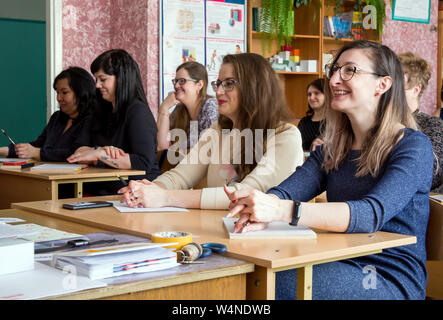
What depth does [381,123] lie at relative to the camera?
1689 mm

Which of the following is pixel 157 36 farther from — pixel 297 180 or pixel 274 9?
pixel 297 180

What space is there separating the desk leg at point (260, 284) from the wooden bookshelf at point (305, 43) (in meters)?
4.84

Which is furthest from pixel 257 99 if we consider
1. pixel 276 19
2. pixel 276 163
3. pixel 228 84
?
pixel 276 19

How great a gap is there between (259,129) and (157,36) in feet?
10.3

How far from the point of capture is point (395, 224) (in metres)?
1.63

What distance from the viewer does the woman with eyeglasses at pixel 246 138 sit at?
6.96 ft

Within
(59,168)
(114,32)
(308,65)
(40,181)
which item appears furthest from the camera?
(308,65)

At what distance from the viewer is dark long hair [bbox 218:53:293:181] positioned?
2.25 meters

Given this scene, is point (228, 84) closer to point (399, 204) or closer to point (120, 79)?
point (399, 204)

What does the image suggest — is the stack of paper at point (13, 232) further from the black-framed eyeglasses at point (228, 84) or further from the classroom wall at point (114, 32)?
the classroom wall at point (114, 32)

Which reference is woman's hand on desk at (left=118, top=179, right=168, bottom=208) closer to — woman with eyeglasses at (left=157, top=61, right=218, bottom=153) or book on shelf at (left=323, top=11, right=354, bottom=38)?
woman with eyeglasses at (left=157, top=61, right=218, bottom=153)

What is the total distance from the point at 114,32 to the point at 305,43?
221 cm

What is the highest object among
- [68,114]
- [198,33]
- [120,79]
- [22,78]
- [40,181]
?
[198,33]
